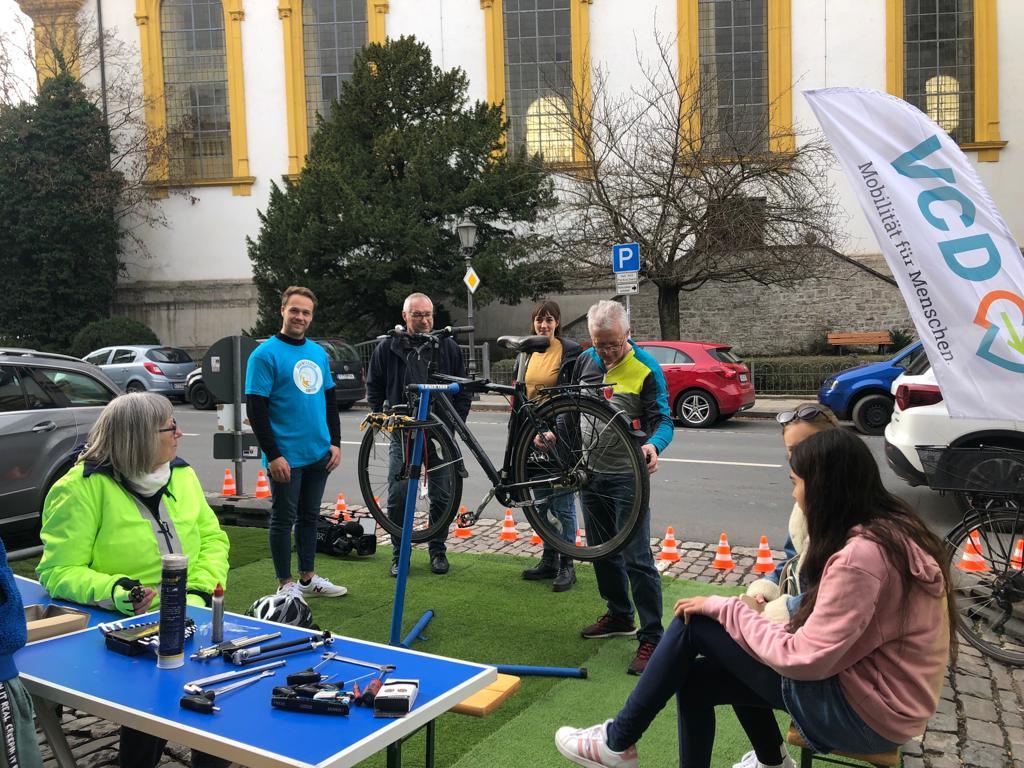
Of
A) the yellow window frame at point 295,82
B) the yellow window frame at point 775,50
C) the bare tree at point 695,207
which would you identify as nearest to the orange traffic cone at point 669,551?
the bare tree at point 695,207

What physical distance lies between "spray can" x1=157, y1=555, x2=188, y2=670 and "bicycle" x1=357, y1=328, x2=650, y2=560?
1.67 metres

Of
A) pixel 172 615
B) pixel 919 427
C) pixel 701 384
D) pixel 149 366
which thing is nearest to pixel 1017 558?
pixel 919 427

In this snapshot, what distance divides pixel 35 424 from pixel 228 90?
95.5ft

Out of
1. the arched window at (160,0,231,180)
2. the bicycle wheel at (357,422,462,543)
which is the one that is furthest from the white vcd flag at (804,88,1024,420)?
the arched window at (160,0,231,180)

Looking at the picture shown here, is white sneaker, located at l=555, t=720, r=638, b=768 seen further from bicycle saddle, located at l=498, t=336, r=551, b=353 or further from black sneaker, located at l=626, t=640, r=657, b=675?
bicycle saddle, located at l=498, t=336, r=551, b=353

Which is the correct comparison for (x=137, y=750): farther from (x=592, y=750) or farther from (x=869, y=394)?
(x=869, y=394)

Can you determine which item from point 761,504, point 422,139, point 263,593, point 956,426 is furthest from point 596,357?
point 422,139

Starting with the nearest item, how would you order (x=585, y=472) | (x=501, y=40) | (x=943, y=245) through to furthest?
(x=943, y=245) → (x=585, y=472) → (x=501, y=40)

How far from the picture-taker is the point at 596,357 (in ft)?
15.2

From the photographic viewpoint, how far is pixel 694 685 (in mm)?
2814

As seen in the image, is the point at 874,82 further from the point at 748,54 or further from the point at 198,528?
the point at 198,528

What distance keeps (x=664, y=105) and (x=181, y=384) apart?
1710 cm

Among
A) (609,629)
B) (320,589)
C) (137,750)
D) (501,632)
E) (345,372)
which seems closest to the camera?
(137,750)

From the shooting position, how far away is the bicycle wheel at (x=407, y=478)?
4512mm
